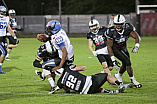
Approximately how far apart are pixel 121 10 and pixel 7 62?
160ft

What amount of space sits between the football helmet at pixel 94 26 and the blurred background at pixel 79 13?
24.9m

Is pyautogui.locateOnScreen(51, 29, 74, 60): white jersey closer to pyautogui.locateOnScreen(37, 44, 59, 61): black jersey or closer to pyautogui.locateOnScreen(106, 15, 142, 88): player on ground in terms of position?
pyautogui.locateOnScreen(37, 44, 59, 61): black jersey

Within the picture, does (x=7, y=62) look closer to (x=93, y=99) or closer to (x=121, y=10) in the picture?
(x=93, y=99)

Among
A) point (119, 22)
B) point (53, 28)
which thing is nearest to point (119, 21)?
point (119, 22)

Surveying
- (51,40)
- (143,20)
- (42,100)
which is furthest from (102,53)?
(143,20)

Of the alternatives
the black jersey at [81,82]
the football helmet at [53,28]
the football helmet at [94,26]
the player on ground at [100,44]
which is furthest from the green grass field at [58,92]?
the football helmet at [94,26]

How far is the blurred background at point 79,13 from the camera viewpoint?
1657 inches

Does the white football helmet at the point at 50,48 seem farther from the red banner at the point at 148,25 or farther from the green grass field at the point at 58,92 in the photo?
the red banner at the point at 148,25

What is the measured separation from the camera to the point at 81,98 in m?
9.14

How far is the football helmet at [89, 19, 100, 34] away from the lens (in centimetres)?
1201

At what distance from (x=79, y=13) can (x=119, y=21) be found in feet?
200

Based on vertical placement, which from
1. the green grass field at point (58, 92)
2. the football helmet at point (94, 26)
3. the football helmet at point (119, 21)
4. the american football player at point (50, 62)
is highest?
the football helmet at point (119, 21)

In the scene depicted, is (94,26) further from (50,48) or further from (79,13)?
(79,13)

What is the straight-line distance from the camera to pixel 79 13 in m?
70.9
